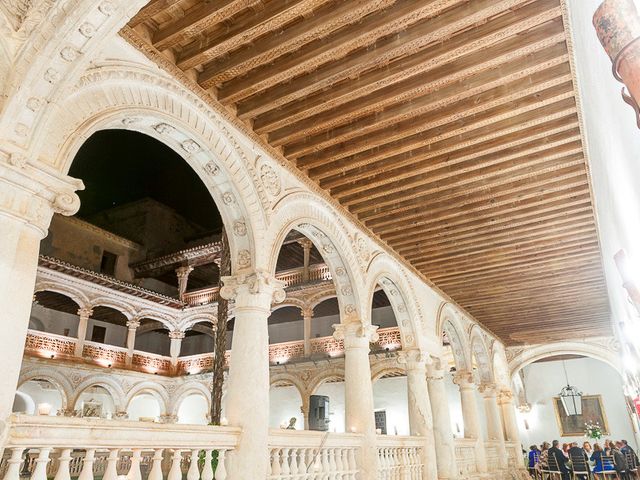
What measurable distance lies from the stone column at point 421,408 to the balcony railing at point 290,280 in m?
8.54

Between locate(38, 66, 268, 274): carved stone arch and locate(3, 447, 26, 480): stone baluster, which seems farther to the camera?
locate(38, 66, 268, 274): carved stone arch

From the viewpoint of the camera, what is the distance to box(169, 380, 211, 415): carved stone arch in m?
18.0

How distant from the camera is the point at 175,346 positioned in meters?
19.0

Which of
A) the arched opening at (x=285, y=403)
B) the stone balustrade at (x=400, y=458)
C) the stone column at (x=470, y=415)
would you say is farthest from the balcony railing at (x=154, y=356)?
the stone balustrade at (x=400, y=458)

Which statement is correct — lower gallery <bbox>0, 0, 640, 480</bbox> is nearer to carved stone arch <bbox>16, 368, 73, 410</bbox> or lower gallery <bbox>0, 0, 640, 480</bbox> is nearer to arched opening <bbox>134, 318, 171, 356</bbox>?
carved stone arch <bbox>16, 368, 73, 410</bbox>

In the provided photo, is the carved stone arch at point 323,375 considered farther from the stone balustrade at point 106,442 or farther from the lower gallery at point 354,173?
the stone balustrade at point 106,442

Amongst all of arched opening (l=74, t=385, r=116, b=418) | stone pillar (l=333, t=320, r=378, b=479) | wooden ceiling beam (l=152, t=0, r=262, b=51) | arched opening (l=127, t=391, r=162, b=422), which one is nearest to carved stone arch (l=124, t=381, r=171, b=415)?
arched opening (l=74, t=385, r=116, b=418)

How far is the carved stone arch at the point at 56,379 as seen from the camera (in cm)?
1434

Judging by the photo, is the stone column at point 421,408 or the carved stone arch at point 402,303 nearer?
the stone column at point 421,408

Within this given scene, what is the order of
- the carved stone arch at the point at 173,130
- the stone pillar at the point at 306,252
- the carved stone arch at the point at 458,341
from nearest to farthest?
the carved stone arch at the point at 173,130
the carved stone arch at the point at 458,341
the stone pillar at the point at 306,252

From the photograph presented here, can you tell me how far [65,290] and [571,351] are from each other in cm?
1686

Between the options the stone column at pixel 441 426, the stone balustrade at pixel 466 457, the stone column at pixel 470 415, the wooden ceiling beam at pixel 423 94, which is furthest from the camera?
the stone column at pixel 470 415

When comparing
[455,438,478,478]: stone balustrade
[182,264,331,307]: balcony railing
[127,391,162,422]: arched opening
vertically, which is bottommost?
[455,438,478,478]: stone balustrade

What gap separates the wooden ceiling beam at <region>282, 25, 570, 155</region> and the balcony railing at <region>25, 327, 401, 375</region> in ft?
33.3
